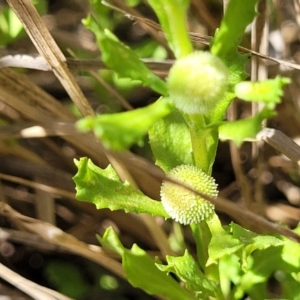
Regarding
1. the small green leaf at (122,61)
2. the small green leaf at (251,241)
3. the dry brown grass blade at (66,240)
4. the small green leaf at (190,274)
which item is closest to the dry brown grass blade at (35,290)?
the dry brown grass blade at (66,240)

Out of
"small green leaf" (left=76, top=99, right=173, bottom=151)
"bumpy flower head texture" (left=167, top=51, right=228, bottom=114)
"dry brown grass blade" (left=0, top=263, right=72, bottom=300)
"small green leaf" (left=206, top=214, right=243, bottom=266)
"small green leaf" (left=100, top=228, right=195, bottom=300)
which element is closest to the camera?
"small green leaf" (left=76, top=99, right=173, bottom=151)

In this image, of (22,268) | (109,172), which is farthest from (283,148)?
(22,268)

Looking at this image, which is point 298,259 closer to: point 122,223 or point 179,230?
point 179,230

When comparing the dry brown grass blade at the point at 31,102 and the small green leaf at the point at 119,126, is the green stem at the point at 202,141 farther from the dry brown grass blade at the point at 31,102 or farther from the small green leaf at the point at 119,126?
the dry brown grass blade at the point at 31,102

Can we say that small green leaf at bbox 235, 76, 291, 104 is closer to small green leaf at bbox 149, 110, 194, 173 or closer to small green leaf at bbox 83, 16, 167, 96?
small green leaf at bbox 83, 16, 167, 96

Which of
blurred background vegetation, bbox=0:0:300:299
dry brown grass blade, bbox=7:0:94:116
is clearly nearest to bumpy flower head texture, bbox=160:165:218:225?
dry brown grass blade, bbox=7:0:94:116
